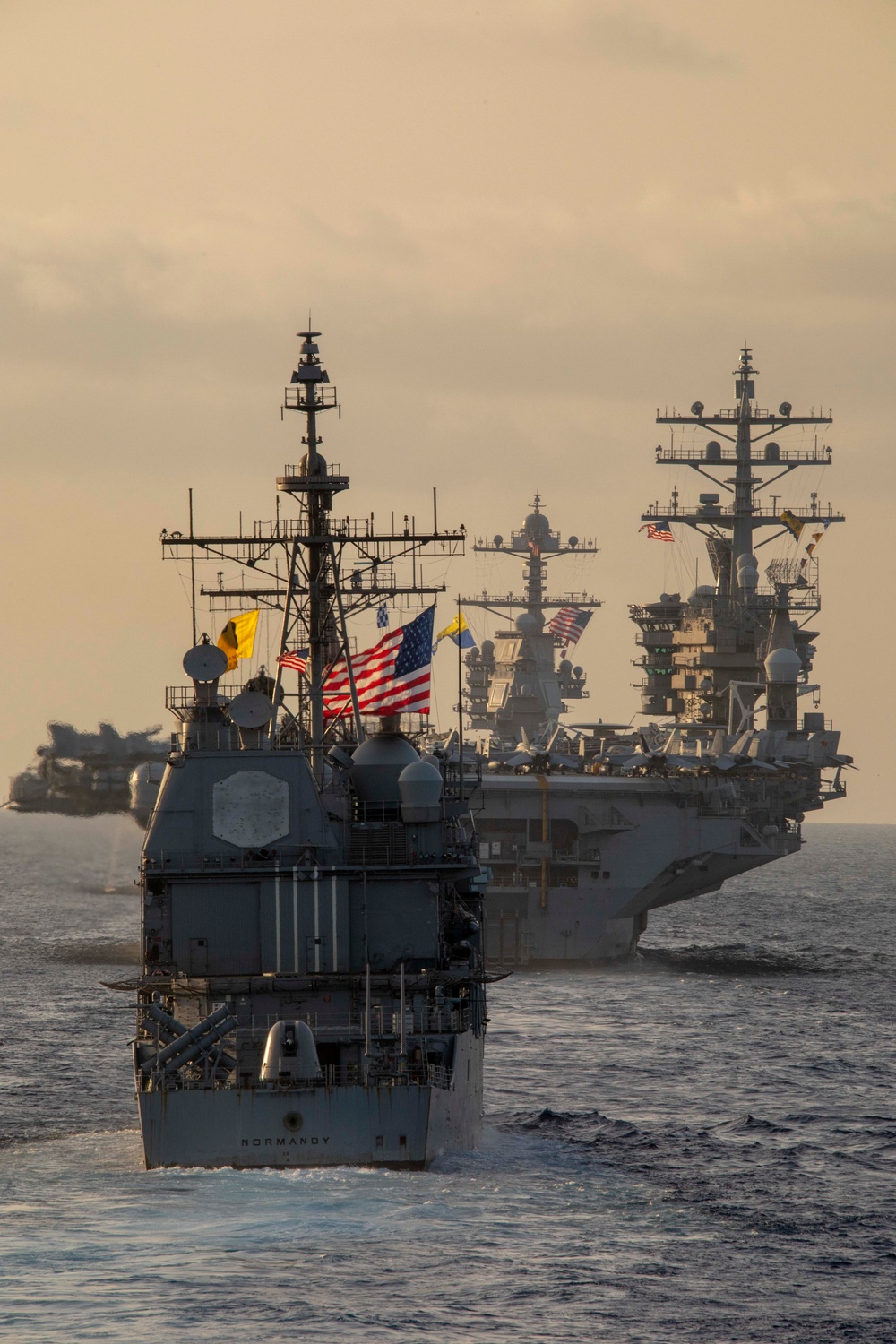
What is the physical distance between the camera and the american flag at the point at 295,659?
3183 cm

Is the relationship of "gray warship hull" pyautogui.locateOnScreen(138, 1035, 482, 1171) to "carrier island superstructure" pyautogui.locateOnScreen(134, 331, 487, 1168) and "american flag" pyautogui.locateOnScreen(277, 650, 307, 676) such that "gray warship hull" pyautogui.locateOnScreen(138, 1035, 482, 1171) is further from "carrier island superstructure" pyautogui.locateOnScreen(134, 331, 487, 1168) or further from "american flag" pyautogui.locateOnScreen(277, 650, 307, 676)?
"american flag" pyautogui.locateOnScreen(277, 650, 307, 676)

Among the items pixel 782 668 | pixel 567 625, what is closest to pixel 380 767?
pixel 782 668

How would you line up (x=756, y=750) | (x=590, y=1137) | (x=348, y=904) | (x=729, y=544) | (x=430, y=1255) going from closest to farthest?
1. (x=430, y=1255)
2. (x=348, y=904)
3. (x=590, y=1137)
4. (x=756, y=750)
5. (x=729, y=544)

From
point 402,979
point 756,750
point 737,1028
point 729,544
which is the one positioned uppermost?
point 729,544

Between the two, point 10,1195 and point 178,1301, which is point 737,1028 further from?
point 178,1301

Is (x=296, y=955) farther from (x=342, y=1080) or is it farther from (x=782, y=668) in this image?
(x=782, y=668)

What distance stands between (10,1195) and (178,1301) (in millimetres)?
5390

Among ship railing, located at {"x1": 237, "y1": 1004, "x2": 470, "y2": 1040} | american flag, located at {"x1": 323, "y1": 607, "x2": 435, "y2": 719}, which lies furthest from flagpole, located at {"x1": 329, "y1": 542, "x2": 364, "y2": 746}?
ship railing, located at {"x1": 237, "y1": 1004, "x2": 470, "y2": 1040}

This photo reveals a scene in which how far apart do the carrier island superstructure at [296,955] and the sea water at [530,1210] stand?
0.74 metres

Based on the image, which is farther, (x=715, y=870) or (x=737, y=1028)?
(x=715, y=870)

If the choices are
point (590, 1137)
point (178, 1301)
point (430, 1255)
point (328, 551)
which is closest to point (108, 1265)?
point (178, 1301)

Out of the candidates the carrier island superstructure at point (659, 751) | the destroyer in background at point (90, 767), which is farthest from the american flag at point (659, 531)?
the destroyer in background at point (90, 767)

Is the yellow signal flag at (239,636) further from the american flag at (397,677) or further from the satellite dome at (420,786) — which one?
the satellite dome at (420,786)

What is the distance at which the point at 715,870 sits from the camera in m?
61.2
